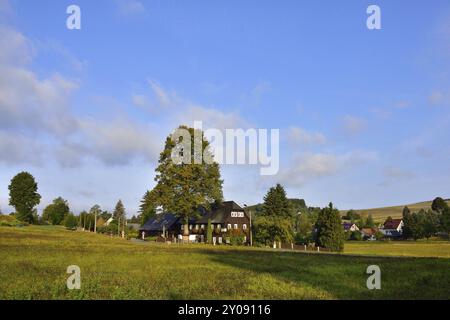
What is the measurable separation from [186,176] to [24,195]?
235 ft

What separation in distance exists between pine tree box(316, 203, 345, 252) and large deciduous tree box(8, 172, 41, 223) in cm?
8685

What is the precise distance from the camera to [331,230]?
67125mm

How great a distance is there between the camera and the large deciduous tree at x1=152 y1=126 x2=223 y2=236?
69.9m

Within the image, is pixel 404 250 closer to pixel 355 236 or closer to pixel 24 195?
pixel 355 236

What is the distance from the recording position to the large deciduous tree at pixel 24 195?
11769 centimetres

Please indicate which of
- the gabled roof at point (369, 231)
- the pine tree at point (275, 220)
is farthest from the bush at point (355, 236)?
the pine tree at point (275, 220)

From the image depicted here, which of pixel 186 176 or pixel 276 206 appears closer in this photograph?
pixel 186 176

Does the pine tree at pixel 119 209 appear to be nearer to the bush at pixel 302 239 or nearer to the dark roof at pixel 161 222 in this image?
the dark roof at pixel 161 222

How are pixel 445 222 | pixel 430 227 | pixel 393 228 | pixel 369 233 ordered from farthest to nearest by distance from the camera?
pixel 393 228 → pixel 369 233 → pixel 445 222 → pixel 430 227

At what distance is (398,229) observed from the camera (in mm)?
164500

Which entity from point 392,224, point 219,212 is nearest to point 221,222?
point 219,212

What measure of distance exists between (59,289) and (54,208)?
139526mm

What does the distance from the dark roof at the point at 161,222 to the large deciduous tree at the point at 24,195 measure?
37.4m

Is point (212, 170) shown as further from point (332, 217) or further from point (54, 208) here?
point (54, 208)
